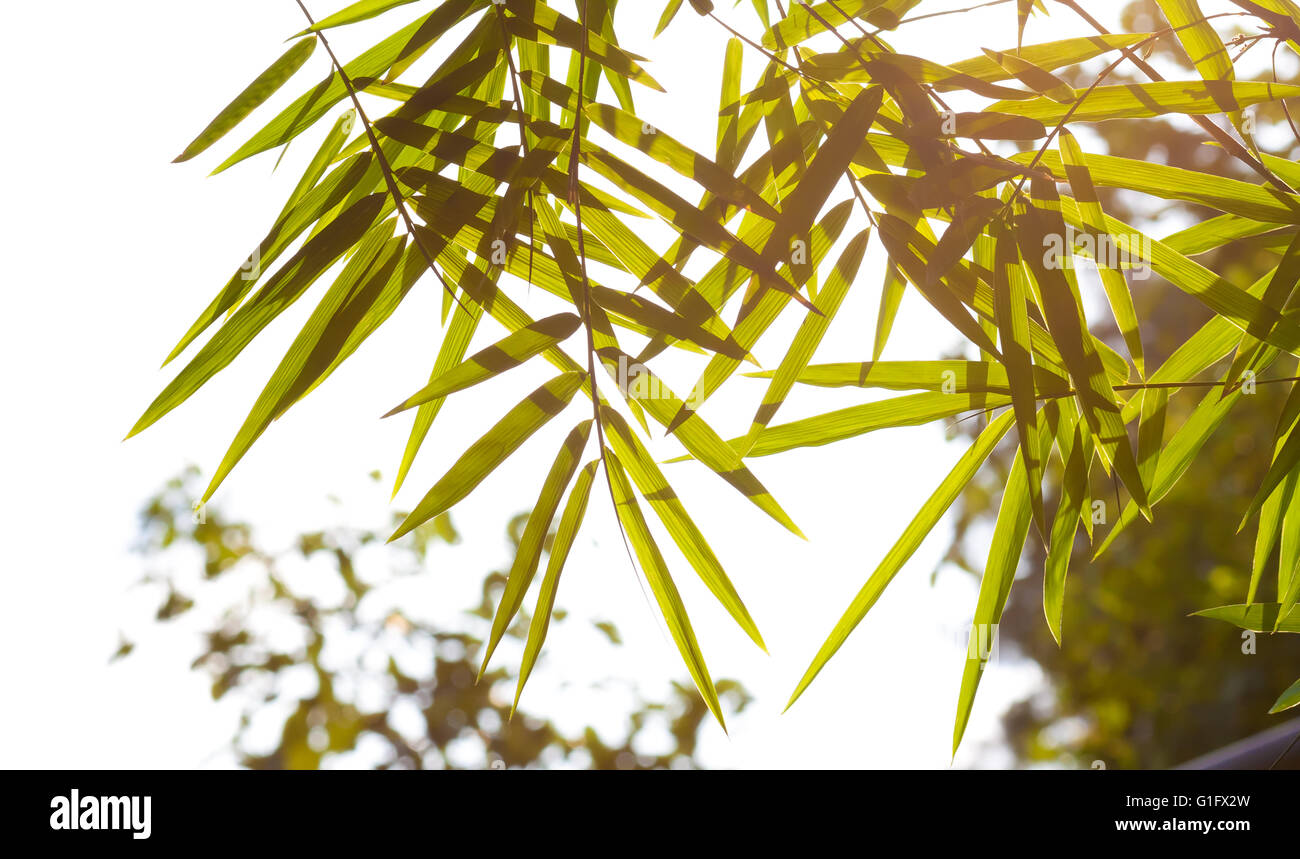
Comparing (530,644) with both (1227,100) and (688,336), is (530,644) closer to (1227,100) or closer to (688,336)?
(688,336)

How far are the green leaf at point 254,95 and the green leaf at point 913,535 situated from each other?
694mm

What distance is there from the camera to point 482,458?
636mm

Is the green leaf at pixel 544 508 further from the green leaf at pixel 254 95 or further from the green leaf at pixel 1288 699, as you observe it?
the green leaf at pixel 1288 699

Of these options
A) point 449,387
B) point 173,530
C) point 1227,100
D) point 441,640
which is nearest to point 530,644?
point 449,387

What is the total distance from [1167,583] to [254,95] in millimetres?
4065

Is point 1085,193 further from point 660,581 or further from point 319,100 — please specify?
point 319,100

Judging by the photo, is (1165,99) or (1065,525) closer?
(1165,99)

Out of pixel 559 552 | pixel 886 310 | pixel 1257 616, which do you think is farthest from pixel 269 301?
pixel 1257 616

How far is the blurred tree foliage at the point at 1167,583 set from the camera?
138 inches

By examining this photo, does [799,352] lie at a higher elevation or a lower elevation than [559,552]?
higher

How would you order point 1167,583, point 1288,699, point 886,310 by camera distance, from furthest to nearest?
point 1167,583
point 1288,699
point 886,310

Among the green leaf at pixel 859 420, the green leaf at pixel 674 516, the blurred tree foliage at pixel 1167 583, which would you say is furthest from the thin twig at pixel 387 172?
the blurred tree foliage at pixel 1167 583

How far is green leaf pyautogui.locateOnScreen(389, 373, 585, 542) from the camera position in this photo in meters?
0.62
